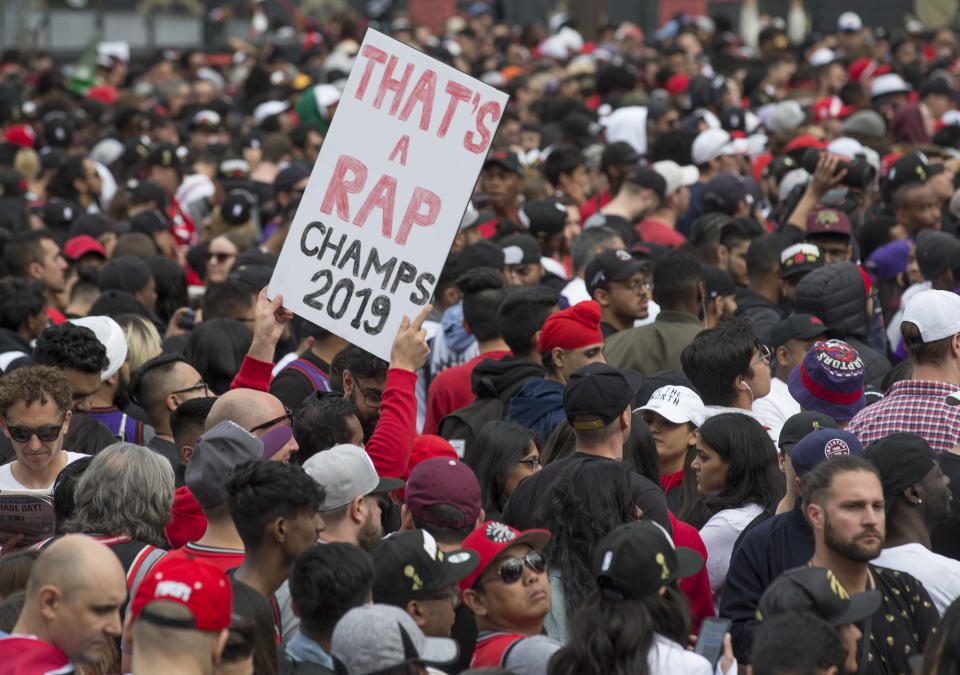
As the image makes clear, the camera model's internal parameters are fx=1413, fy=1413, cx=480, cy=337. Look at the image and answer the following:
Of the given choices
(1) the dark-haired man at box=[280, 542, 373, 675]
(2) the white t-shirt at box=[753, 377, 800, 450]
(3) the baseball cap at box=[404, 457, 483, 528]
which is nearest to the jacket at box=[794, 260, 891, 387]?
(2) the white t-shirt at box=[753, 377, 800, 450]

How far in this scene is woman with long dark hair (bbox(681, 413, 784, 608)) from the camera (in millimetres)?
5078

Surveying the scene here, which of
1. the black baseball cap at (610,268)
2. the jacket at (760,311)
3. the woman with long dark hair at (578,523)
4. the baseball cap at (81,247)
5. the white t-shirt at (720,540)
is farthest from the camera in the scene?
the baseball cap at (81,247)

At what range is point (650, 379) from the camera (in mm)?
6281

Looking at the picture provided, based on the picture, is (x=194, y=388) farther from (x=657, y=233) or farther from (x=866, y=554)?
(x=657, y=233)

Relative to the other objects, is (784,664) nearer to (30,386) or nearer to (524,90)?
(30,386)

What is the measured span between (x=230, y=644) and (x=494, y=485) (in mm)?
2086

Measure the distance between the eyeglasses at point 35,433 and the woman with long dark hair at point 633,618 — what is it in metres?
2.44

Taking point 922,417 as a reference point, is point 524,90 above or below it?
below

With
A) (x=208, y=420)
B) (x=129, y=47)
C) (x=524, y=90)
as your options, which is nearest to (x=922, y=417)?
(x=208, y=420)

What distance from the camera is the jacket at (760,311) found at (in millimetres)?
7574

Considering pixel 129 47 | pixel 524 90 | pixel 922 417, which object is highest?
pixel 922 417

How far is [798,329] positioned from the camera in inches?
267

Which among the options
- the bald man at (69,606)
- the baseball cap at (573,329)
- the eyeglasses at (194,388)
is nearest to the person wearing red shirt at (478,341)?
the baseball cap at (573,329)

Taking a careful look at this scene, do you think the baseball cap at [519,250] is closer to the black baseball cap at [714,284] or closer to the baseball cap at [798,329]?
the black baseball cap at [714,284]
